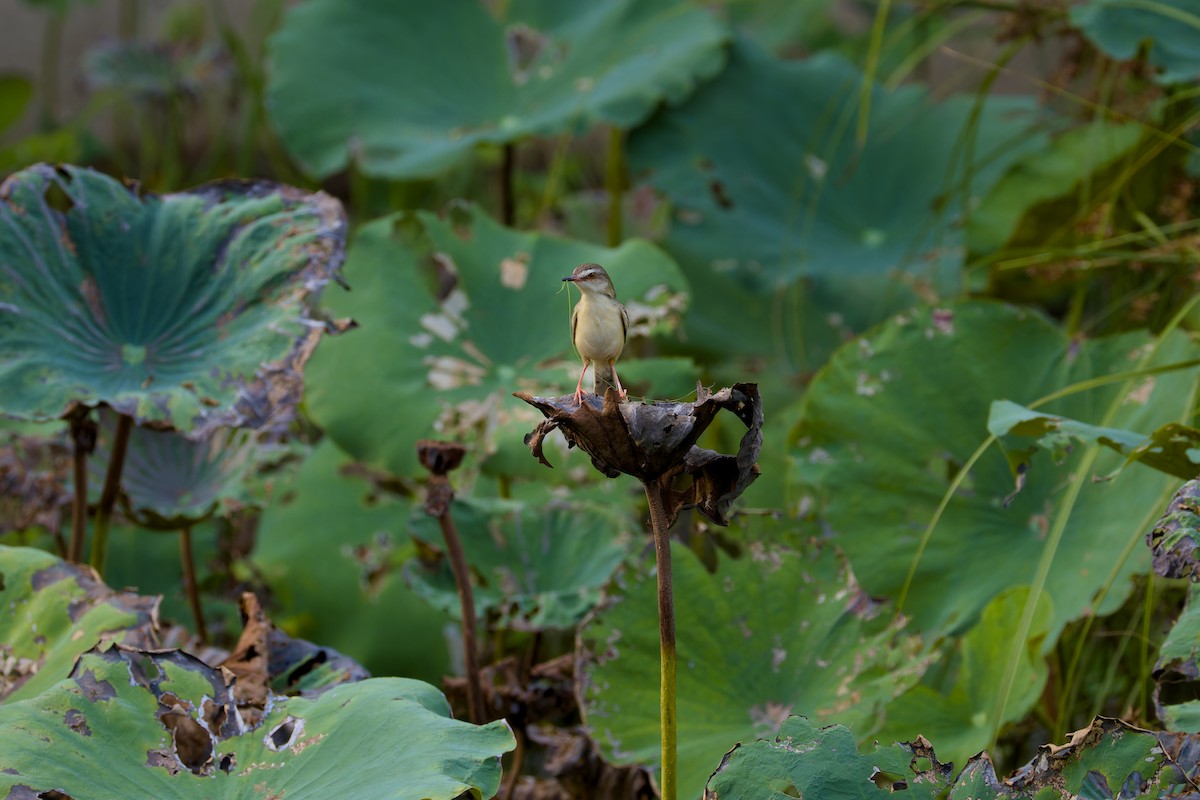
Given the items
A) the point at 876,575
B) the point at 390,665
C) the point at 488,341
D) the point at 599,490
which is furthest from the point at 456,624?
the point at 876,575

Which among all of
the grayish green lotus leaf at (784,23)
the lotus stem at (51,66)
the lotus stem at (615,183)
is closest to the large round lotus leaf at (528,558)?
the lotus stem at (615,183)

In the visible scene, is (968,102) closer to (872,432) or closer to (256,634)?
(872,432)

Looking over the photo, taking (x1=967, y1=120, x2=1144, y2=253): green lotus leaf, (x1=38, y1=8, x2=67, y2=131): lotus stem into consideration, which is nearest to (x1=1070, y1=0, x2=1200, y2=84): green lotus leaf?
(x1=967, y1=120, x2=1144, y2=253): green lotus leaf

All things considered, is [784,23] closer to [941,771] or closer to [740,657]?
[740,657]

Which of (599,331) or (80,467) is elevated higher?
(599,331)

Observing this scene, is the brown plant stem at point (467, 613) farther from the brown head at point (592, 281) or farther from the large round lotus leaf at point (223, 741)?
the brown head at point (592, 281)

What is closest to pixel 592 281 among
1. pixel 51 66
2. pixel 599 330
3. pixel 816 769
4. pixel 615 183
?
pixel 599 330

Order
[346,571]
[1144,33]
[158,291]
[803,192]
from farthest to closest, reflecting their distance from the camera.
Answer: [803,192], [346,571], [1144,33], [158,291]
